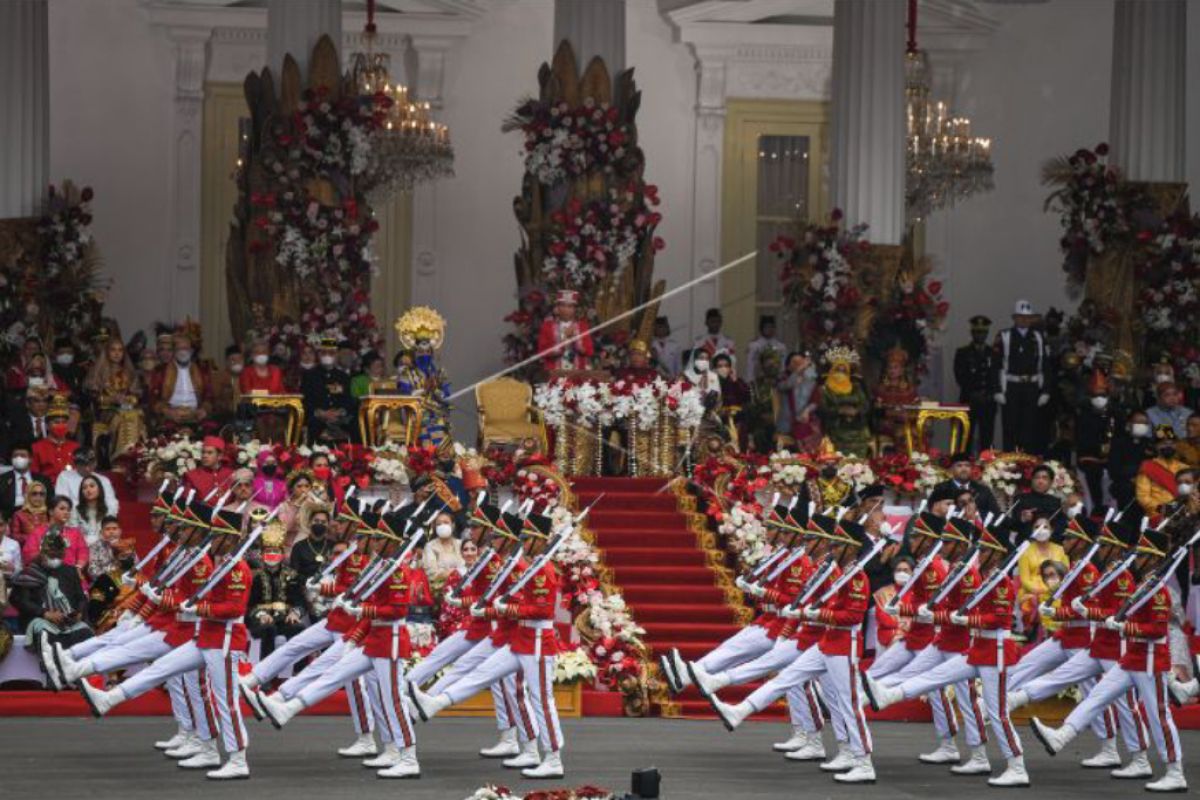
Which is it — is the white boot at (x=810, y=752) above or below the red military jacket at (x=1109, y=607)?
below

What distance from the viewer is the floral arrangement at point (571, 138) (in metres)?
28.3

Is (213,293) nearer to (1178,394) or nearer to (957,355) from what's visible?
(957,355)

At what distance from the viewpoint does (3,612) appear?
22.4 meters

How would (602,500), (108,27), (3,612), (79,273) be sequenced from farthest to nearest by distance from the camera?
(108,27)
(79,273)
(602,500)
(3,612)

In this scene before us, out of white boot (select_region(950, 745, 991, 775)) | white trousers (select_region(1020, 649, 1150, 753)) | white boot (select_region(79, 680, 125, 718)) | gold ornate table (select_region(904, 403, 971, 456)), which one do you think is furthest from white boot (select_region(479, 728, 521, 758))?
gold ornate table (select_region(904, 403, 971, 456))

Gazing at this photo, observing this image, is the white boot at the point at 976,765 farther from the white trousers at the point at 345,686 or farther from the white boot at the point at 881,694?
the white trousers at the point at 345,686

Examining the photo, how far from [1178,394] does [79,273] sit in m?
10.8

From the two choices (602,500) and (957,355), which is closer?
(602,500)

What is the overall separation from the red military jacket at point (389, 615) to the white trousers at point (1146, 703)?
4.51 meters

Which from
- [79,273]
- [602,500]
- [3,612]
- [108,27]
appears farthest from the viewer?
[108,27]

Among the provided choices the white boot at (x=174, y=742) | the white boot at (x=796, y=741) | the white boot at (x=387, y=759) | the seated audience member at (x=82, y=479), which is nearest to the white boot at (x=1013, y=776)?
the white boot at (x=796, y=741)

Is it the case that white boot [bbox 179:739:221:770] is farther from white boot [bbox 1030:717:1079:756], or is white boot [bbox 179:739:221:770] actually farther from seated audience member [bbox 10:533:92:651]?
white boot [bbox 1030:717:1079:756]

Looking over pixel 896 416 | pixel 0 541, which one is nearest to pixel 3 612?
pixel 0 541

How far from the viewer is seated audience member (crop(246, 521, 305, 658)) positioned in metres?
22.7
